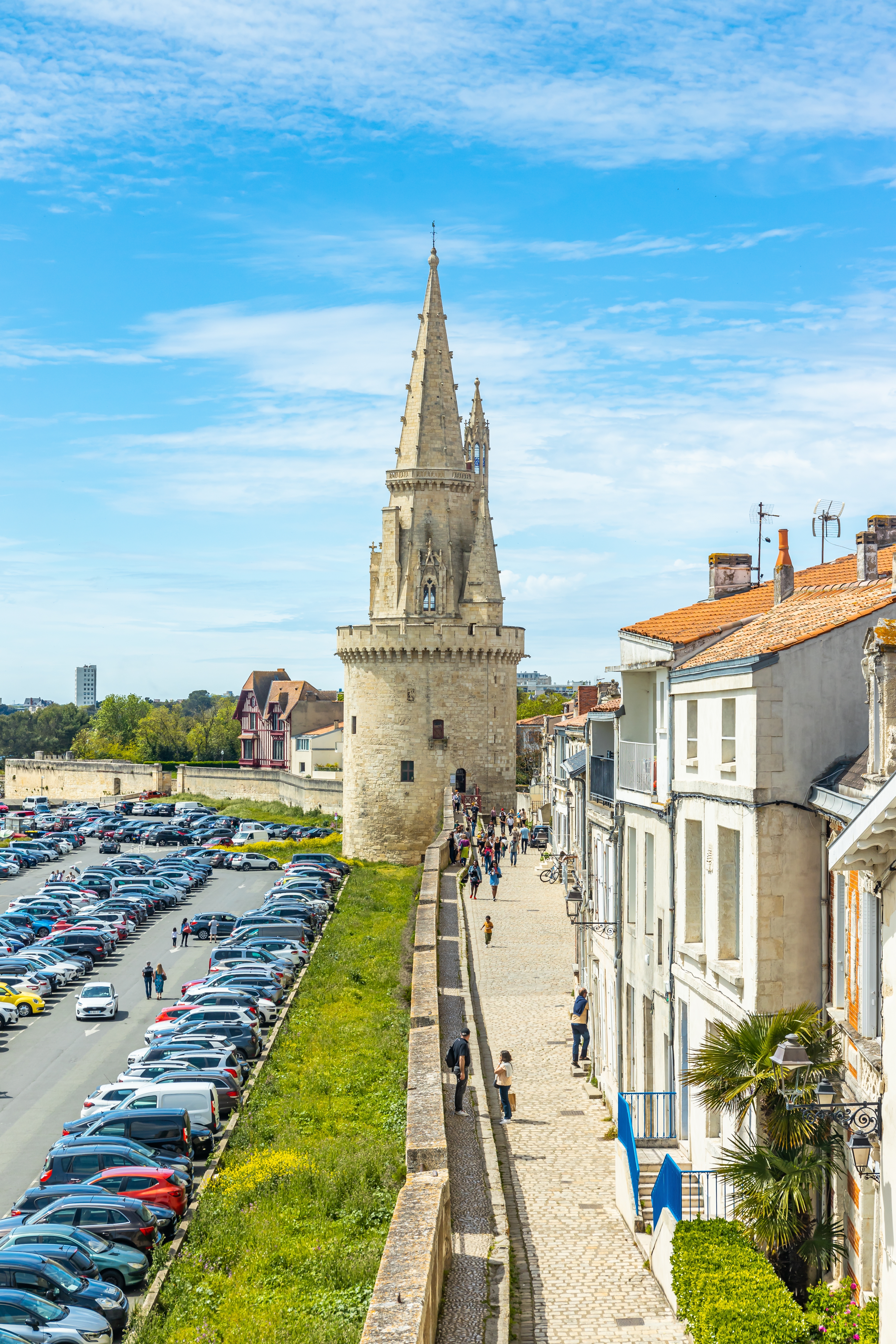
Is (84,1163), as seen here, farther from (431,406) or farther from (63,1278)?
(431,406)

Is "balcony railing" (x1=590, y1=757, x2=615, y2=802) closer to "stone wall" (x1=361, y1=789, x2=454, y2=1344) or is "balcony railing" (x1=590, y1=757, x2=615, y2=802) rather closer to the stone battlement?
"stone wall" (x1=361, y1=789, x2=454, y2=1344)

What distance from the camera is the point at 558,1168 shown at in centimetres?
1975

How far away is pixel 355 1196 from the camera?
19406mm

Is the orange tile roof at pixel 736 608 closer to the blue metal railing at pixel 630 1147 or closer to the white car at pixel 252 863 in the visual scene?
the blue metal railing at pixel 630 1147

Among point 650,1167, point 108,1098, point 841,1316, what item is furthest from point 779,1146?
point 108,1098

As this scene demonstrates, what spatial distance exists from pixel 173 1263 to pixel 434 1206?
582 cm

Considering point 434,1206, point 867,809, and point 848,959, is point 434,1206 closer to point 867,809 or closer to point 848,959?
point 848,959

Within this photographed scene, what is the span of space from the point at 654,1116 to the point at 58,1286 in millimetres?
8075

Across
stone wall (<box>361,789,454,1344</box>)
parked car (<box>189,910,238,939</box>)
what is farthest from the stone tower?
stone wall (<box>361,789,454,1344</box>)

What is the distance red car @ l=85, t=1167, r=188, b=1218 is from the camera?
21047 mm

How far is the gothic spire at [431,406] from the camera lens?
203 ft

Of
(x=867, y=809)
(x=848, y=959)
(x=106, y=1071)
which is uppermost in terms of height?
(x=867, y=809)

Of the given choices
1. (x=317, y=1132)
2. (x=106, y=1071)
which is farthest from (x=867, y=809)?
(x=106, y=1071)

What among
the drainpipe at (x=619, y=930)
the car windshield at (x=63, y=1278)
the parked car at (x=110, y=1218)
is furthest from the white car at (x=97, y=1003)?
the car windshield at (x=63, y=1278)
